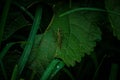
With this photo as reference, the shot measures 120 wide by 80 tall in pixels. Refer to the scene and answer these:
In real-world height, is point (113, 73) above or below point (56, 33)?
below

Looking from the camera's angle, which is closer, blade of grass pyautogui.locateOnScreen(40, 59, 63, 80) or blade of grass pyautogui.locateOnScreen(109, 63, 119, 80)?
blade of grass pyautogui.locateOnScreen(40, 59, 63, 80)

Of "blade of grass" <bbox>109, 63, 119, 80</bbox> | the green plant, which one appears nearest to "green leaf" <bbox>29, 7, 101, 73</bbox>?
the green plant

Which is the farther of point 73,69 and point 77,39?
point 73,69

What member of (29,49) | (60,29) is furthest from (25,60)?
(60,29)

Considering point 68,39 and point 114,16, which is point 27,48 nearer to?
point 68,39

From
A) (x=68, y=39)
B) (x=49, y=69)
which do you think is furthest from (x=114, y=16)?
(x=49, y=69)

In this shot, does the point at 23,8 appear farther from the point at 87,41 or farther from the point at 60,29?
the point at 87,41

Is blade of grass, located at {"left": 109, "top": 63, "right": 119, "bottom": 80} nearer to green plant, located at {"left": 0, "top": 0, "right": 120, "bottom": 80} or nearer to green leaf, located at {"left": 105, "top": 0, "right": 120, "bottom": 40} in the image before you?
green plant, located at {"left": 0, "top": 0, "right": 120, "bottom": 80}
